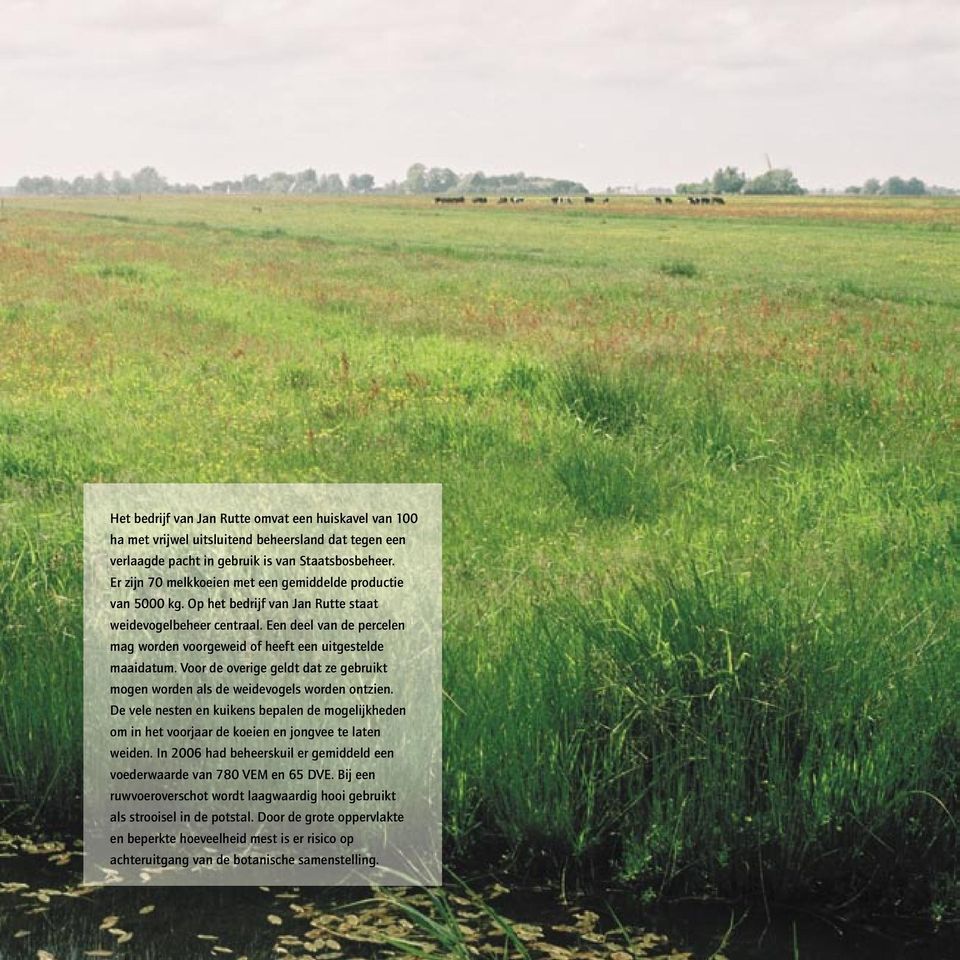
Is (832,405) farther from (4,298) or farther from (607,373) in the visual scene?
(4,298)

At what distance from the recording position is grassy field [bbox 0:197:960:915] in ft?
17.5

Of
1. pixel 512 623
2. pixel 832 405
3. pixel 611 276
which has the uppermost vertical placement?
pixel 611 276

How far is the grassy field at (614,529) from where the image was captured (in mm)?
5336

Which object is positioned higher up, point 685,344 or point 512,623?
point 685,344

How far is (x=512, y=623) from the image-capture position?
643 cm

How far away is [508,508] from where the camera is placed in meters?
9.45

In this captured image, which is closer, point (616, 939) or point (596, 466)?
point (616, 939)

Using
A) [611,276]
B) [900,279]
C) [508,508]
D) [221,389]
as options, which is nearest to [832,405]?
[508,508]

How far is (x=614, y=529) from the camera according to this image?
29.9 feet

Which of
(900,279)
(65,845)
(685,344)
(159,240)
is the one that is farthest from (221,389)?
(159,240)

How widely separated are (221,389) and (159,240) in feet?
118

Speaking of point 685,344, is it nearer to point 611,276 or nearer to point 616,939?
point 616,939

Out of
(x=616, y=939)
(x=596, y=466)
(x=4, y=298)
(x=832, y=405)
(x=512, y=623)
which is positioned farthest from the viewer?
(x=4, y=298)

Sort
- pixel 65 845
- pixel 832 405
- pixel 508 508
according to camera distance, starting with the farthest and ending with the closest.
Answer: pixel 832 405
pixel 508 508
pixel 65 845
